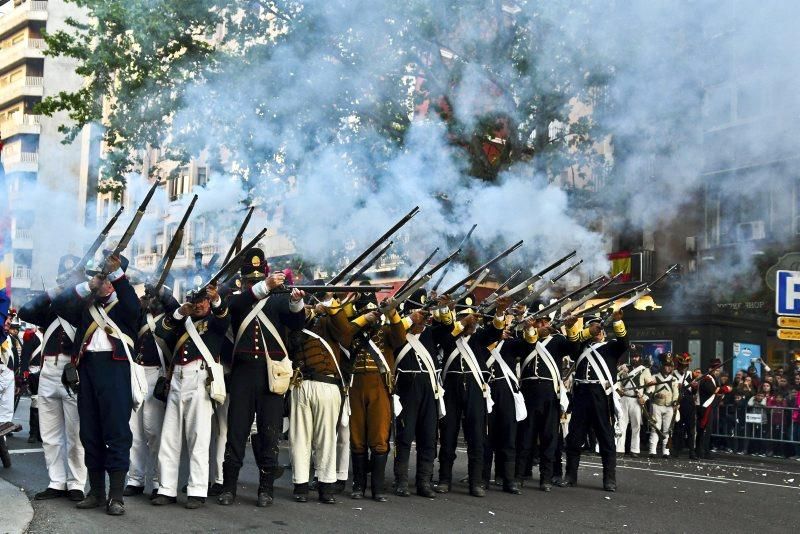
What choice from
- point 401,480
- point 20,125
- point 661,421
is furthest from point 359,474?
point 20,125

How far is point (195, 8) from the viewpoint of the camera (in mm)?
17234

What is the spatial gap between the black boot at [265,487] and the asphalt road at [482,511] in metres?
0.08

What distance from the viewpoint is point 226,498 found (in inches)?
334

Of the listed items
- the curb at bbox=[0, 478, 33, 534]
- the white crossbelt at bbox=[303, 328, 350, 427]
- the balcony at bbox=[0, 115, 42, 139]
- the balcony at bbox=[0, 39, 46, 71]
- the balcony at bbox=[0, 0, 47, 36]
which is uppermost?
the balcony at bbox=[0, 0, 47, 36]

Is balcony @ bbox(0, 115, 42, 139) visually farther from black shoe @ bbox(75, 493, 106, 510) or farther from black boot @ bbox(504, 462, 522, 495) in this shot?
black shoe @ bbox(75, 493, 106, 510)

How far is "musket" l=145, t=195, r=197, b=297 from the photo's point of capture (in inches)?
315

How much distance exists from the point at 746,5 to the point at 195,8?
8.41 m

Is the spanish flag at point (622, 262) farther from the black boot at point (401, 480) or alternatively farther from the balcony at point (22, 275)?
the black boot at point (401, 480)

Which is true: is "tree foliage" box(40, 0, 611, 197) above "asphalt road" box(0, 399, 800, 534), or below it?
above

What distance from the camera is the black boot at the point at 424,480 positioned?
381 inches

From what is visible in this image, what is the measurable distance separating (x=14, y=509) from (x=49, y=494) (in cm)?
68

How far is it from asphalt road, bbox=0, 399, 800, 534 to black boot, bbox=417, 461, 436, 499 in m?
0.11

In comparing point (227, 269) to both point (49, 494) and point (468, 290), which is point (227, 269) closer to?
point (49, 494)

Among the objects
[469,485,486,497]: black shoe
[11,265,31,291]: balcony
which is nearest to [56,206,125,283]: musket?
[11,265,31,291]: balcony
